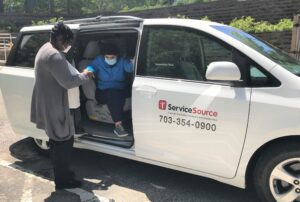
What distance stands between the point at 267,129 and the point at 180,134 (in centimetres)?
84

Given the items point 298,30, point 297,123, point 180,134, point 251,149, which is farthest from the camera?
point 298,30

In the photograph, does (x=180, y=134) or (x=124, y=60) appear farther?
(x=124, y=60)

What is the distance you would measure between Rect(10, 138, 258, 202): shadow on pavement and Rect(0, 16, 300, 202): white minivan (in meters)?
0.35

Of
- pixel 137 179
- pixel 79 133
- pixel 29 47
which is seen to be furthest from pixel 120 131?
pixel 29 47

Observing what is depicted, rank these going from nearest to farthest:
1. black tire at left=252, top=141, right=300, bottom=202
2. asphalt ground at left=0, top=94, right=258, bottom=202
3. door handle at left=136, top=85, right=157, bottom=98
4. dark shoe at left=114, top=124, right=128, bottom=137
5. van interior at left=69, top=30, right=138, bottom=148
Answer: black tire at left=252, top=141, right=300, bottom=202, door handle at left=136, top=85, right=157, bottom=98, asphalt ground at left=0, top=94, right=258, bottom=202, dark shoe at left=114, top=124, right=128, bottom=137, van interior at left=69, top=30, right=138, bottom=148

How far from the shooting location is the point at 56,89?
3.95 metres

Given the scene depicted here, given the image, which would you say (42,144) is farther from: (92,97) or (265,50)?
(265,50)

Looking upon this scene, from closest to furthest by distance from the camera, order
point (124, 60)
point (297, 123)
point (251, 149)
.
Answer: point (297, 123) → point (251, 149) → point (124, 60)

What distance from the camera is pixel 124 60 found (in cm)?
482


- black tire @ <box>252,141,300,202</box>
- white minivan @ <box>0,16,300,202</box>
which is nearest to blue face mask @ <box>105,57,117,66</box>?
white minivan @ <box>0,16,300,202</box>

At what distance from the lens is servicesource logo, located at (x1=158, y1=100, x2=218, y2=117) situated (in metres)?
3.54

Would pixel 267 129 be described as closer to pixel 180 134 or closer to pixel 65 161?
pixel 180 134

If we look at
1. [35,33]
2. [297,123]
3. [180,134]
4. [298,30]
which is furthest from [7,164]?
[298,30]

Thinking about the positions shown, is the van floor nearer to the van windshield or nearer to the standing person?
the standing person
